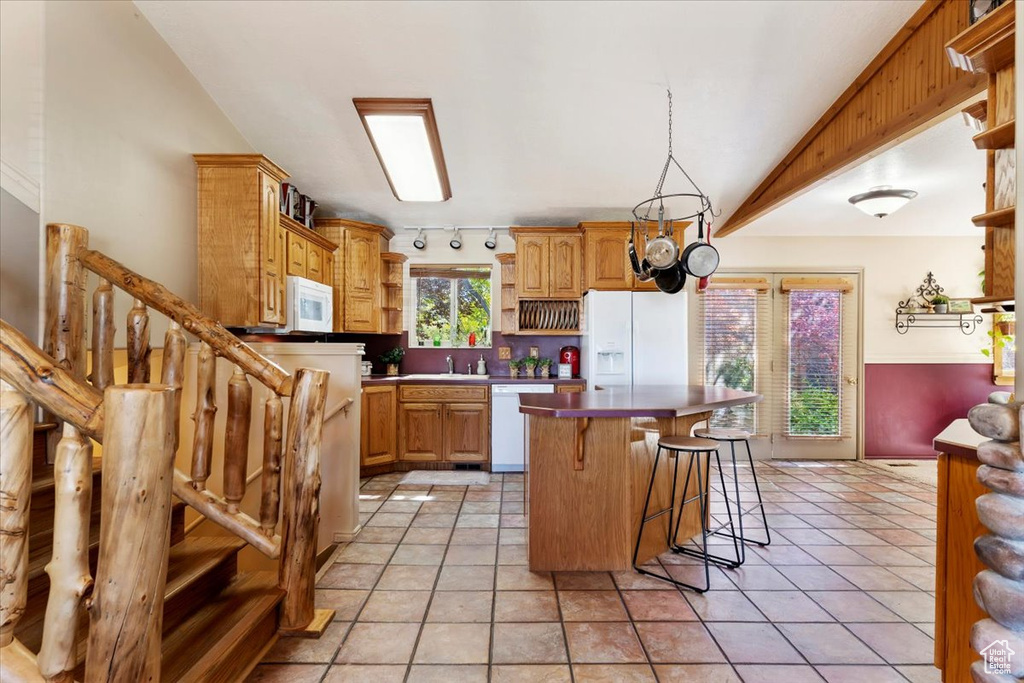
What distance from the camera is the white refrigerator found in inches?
179

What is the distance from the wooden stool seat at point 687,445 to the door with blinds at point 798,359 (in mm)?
2903

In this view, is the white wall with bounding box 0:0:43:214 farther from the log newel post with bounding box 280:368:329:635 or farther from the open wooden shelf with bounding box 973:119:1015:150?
the open wooden shelf with bounding box 973:119:1015:150

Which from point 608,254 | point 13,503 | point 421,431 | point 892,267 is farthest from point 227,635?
point 892,267

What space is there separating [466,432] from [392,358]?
50.6 inches

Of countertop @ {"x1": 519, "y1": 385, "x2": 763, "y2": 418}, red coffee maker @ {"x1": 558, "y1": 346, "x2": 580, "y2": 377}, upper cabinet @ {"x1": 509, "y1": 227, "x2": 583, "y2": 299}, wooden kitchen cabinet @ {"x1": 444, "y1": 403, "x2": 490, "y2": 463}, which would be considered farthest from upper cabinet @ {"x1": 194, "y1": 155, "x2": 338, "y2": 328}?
red coffee maker @ {"x1": 558, "y1": 346, "x2": 580, "y2": 377}

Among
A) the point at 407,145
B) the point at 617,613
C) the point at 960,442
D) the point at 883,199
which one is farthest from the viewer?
the point at 883,199

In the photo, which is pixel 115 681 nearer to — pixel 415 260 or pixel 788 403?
pixel 415 260

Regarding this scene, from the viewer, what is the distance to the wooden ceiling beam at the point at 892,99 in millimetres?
2357

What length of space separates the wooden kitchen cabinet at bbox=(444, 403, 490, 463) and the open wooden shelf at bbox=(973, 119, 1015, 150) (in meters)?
3.96

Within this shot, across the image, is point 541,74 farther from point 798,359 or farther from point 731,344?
point 798,359

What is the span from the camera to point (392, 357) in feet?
17.5

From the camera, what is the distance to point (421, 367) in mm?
5508

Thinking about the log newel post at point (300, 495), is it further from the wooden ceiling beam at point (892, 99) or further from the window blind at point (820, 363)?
the window blind at point (820, 363)

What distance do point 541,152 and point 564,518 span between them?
2.72 m
